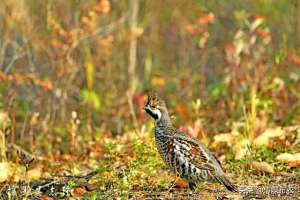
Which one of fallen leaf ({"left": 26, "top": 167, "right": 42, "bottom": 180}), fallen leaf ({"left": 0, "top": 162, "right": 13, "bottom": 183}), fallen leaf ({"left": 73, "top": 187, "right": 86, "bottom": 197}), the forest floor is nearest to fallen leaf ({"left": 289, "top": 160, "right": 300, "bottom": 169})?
the forest floor

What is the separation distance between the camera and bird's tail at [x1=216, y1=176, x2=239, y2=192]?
7.01 m

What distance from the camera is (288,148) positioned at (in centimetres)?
847

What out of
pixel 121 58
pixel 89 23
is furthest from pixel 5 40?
pixel 121 58

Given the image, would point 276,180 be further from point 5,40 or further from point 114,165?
point 5,40

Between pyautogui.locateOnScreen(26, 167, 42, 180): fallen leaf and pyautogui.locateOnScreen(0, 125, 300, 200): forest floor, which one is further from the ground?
pyautogui.locateOnScreen(26, 167, 42, 180): fallen leaf

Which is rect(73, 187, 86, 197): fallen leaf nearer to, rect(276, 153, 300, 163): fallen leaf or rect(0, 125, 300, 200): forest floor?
rect(0, 125, 300, 200): forest floor

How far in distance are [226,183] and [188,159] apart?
1.33ft

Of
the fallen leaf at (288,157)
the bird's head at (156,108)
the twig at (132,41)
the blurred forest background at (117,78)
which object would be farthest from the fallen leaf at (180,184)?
the twig at (132,41)

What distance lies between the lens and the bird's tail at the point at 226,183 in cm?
701

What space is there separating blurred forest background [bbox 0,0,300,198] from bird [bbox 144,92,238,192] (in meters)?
1.59

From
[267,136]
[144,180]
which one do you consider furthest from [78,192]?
[267,136]

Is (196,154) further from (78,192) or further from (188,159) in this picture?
(78,192)

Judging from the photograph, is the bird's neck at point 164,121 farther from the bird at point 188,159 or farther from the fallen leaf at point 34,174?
the fallen leaf at point 34,174

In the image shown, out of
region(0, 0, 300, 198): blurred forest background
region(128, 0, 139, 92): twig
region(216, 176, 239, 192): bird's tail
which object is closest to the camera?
region(216, 176, 239, 192): bird's tail
